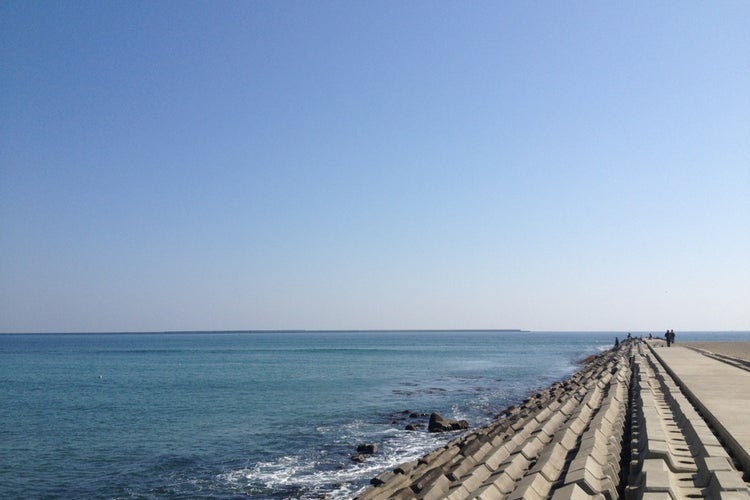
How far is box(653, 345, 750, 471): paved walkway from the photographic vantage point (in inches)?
322

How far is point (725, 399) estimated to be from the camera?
1237 cm

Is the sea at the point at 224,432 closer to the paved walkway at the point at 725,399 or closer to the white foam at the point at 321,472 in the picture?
the white foam at the point at 321,472

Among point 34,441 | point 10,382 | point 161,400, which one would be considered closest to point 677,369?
point 34,441

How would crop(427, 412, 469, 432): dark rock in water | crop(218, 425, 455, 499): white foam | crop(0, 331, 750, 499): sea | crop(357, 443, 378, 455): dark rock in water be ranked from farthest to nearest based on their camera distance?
crop(427, 412, 469, 432): dark rock in water < crop(357, 443, 378, 455): dark rock in water < crop(0, 331, 750, 499): sea < crop(218, 425, 455, 499): white foam

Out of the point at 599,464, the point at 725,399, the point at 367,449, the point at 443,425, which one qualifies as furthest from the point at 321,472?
the point at 725,399

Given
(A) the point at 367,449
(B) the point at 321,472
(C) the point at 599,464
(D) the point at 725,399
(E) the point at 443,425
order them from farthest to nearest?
(E) the point at 443,425 < (A) the point at 367,449 < (B) the point at 321,472 < (D) the point at 725,399 < (C) the point at 599,464

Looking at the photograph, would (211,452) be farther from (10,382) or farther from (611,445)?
(10,382)

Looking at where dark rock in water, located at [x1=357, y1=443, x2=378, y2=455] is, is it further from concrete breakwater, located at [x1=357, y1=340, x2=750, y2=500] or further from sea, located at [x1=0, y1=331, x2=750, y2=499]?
concrete breakwater, located at [x1=357, y1=340, x2=750, y2=500]

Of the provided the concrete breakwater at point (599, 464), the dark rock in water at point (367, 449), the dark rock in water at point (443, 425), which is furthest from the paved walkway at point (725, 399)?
the dark rock in water at point (367, 449)

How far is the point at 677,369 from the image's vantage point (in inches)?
835

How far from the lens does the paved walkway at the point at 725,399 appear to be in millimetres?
8188

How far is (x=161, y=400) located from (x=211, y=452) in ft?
50.6

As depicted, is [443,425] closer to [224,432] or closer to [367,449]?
[367,449]

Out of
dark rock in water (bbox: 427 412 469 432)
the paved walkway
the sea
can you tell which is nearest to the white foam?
the sea
